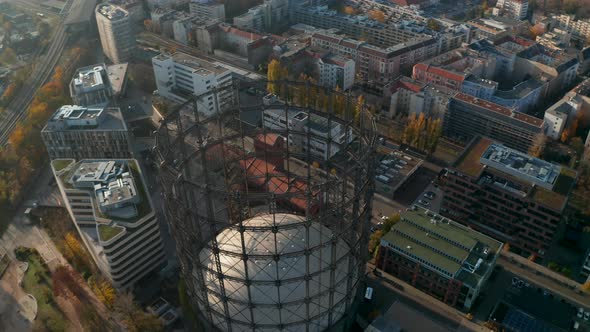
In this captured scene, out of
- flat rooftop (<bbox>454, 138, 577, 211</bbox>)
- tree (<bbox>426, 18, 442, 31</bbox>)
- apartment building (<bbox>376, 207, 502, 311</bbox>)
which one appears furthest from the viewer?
tree (<bbox>426, 18, 442, 31</bbox>)

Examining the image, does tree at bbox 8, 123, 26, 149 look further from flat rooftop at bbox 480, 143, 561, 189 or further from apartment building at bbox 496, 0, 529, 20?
apartment building at bbox 496, 0, 529, 20

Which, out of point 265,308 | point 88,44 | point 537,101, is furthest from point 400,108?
point 88,44

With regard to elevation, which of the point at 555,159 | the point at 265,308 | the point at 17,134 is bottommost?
the point at 555,159

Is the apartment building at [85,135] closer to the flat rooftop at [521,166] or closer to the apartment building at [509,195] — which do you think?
the apartment building at [509,195]

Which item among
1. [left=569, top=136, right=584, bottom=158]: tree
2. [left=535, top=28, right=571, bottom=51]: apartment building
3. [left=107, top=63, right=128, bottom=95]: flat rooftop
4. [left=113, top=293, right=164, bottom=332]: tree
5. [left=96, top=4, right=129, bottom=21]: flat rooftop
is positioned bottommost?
[left=569, top=136, right=584, bottom=158]: tree

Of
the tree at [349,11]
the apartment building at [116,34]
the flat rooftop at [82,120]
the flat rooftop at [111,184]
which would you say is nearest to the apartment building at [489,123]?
the flat rooftop at [111,184]

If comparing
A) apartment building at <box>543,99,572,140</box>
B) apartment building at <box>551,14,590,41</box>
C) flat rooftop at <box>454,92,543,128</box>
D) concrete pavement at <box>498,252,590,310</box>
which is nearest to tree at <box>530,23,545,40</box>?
apartment building at <box>551,14,590,41</box>

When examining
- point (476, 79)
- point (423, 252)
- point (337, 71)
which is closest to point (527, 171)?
point (423, 252)

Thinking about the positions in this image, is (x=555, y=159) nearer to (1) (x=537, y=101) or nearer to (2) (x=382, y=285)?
(1) (x=537, y=101)

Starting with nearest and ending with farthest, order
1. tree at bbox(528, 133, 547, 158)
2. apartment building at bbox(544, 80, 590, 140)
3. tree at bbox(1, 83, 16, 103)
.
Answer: tree at bbox(528, 133, 547, 158) → apartment building at bbox(544, 80, 590, 140) → tree at bbox(1, 83, 16, 103)
